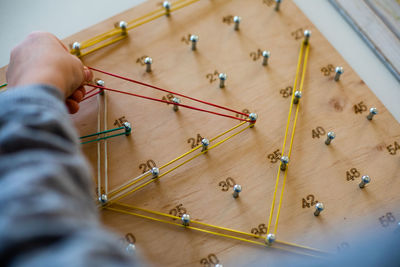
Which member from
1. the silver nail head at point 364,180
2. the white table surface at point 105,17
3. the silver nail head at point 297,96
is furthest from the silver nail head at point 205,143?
the white table surface at point 105,17

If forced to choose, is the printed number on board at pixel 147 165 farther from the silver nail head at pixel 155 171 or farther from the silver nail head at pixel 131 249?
the silver nail head at pixel 131 249

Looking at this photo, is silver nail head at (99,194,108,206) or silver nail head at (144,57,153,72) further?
silver nail head at (144,57,153,72)

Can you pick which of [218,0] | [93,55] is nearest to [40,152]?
[93,55]

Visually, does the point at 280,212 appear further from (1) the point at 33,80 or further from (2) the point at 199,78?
(1) the point at 33,80

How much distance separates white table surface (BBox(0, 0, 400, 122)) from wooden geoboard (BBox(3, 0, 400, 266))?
54 millimetres

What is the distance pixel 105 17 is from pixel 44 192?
2.30 ft

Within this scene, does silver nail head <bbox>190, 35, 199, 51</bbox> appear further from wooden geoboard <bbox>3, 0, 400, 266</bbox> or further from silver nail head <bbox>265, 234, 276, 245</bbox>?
silver nail head <bbox>265, 234, 276, 245</bbox>

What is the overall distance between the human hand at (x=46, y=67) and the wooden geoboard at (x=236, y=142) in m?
0.14

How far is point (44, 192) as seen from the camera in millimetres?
551

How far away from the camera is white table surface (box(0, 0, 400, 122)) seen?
1091mm

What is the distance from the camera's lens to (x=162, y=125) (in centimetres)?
99

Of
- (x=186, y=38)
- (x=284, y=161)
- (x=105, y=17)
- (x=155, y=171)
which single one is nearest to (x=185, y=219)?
(x=155, y=171)

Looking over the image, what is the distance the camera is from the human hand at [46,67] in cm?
74

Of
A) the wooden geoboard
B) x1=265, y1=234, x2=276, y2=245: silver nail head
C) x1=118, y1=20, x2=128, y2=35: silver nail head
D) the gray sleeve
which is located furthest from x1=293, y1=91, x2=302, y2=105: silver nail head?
the gray sleeve
